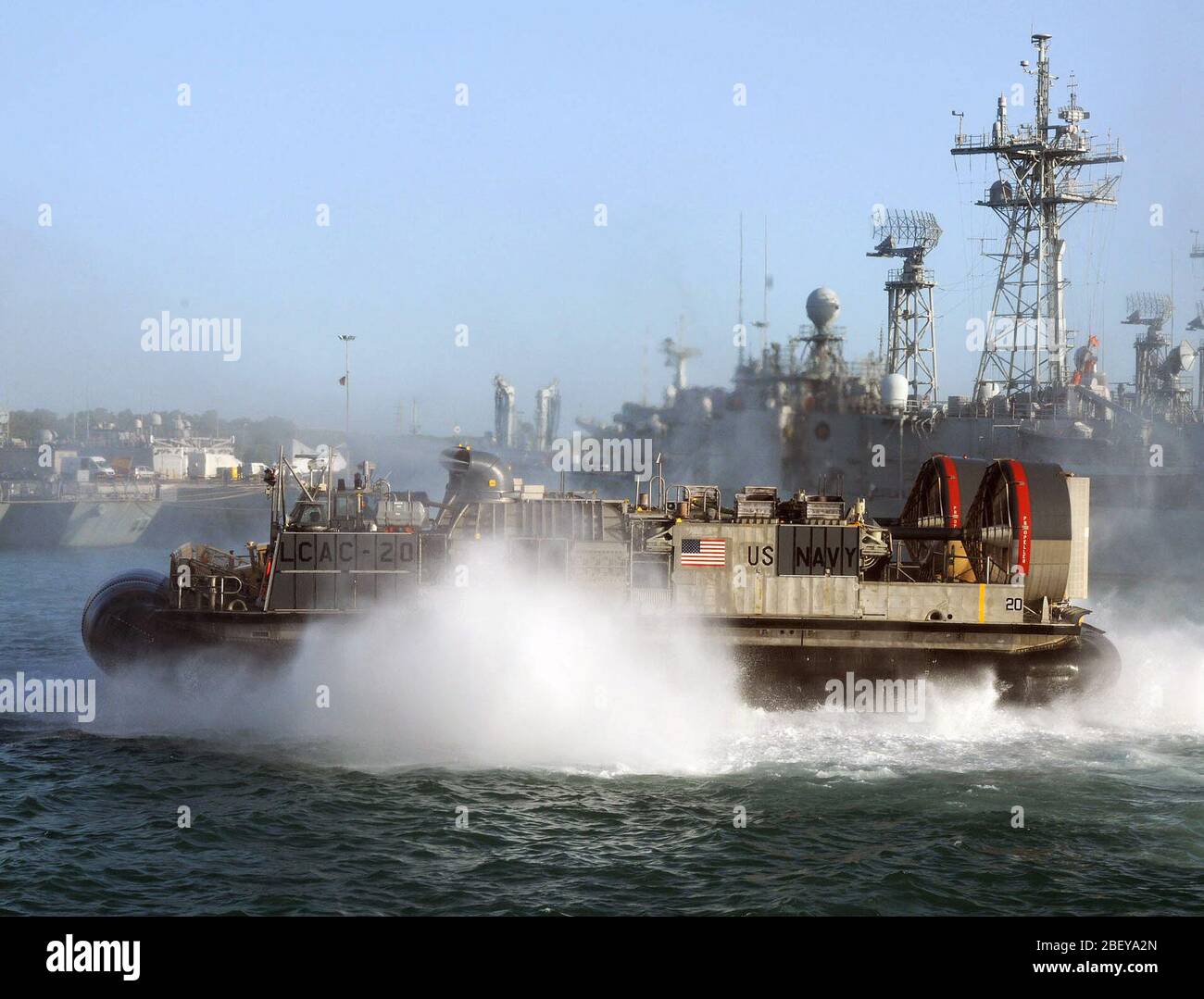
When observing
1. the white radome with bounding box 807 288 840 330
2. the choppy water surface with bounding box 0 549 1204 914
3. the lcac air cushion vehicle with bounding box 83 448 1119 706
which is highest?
the white radome with bounding box 807 288 840 330

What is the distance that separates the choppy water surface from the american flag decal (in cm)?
201

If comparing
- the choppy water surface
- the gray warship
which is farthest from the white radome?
the choppy water surface

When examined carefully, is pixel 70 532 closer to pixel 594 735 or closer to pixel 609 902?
pixel 594 735

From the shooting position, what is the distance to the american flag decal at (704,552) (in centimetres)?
2919

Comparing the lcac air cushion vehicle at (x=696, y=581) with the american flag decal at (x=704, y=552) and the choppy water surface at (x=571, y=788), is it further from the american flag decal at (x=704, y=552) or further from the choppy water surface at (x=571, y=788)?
the choppy water surface at (x=571, y=788)

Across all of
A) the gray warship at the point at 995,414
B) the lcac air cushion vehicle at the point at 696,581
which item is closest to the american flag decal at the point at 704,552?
the lcac air cushion vehicle at the point at 696,581

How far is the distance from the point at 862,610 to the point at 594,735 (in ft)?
26.3

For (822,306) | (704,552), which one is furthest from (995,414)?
(704,552)

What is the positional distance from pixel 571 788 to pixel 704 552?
339 inches

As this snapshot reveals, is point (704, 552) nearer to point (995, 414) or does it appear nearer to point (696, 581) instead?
point (696, 581)

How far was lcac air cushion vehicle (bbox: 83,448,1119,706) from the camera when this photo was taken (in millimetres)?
28375

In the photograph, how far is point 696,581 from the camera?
29125 millimetres

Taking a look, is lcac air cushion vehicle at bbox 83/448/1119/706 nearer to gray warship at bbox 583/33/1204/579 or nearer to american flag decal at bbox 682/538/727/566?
american flag decal at bbox 682/538/727/566
